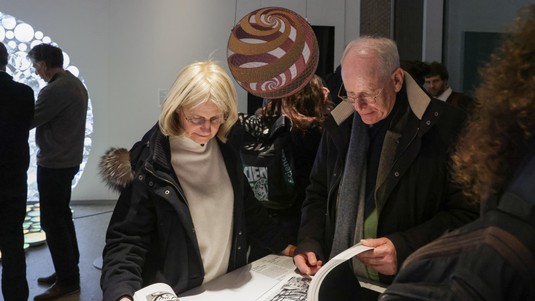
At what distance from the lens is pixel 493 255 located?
544mm

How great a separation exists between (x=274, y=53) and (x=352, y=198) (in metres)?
Answer: 0.76

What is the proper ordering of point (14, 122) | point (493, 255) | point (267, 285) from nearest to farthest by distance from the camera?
point (493, 255), point (267, 285), point (14, 122)

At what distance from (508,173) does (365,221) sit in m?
0.97

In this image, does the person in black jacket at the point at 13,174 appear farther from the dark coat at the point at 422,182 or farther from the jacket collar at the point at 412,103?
the dark coat at the point at 422,182

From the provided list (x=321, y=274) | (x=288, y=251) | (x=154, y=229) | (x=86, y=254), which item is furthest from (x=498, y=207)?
(x=86, y=254)

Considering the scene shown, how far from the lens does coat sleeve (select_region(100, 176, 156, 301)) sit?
4.35 ft

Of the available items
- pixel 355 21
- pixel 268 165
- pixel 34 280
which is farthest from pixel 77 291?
pixel 355 21

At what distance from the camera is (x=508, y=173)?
2.00 feet

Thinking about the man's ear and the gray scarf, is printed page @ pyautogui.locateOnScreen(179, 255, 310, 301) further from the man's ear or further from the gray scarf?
the man's ear

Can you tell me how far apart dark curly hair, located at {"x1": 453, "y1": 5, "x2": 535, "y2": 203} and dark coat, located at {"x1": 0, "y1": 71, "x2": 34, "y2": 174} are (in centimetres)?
289

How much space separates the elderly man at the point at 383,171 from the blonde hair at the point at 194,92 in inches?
15.7

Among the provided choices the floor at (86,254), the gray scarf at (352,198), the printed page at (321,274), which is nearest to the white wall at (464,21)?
the gray scarf at (352,198)

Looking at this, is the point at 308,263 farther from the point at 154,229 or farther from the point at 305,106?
the point at 305,106

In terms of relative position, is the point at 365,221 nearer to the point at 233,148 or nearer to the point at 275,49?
the point at 233,148
